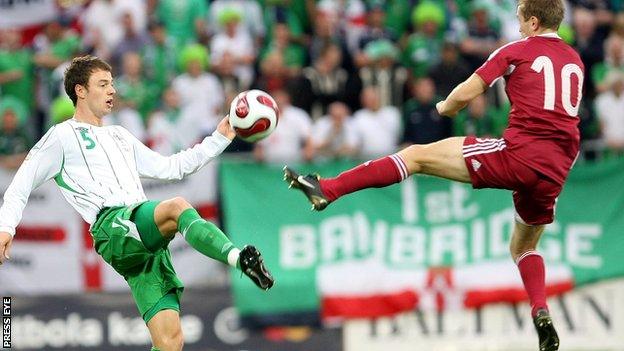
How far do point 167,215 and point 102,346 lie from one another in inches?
221

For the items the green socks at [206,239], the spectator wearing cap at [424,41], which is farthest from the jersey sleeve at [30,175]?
the spectator wearing cap at [424,41]

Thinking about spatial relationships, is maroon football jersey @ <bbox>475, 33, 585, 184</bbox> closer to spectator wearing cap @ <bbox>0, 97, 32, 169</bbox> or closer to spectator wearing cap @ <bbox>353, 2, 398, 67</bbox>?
spectator wearing cap @ <bbox>353, 2, 398, 67</bbox>

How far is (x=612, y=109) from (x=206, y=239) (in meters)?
7.41

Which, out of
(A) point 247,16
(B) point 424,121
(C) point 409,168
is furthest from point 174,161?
(A) point 247,16

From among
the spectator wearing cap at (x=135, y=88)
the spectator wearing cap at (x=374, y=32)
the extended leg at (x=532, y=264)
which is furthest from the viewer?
the spectator wearing cap at (x=374, y=32)

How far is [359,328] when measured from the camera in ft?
46.4

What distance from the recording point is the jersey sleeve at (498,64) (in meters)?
9.30

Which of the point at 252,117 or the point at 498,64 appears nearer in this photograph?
the point at 498,64

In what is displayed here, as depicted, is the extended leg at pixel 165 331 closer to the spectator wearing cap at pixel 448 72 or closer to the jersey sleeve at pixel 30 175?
the jersey sleeve at pixel 30 175

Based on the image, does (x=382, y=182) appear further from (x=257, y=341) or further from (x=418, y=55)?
(x=418, y=55)

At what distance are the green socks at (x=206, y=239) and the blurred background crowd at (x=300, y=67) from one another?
17.4 ft

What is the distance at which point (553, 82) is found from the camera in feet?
31.0

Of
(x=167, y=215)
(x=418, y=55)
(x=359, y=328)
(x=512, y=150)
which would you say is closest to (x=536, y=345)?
(x=359, y=328)

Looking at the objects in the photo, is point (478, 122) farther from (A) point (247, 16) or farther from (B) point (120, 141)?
(B) point (120, 141)
